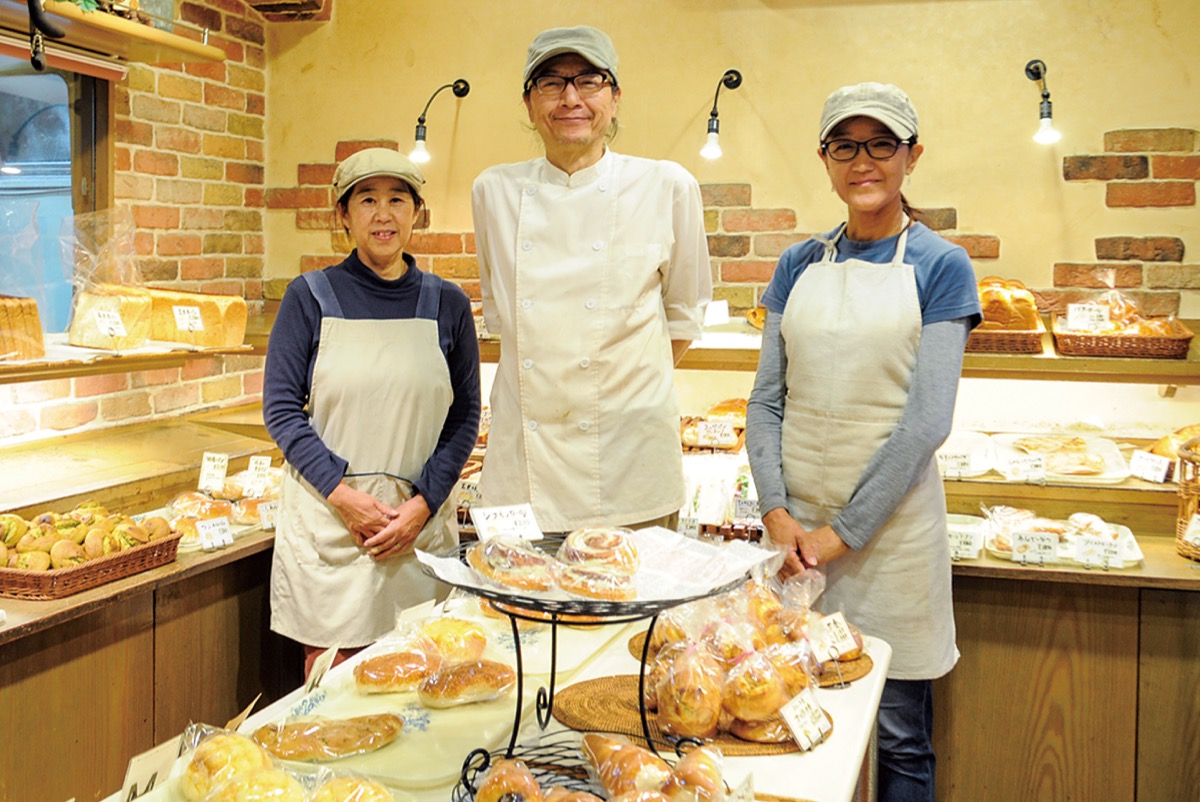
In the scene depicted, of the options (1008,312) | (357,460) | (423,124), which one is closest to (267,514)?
(357,460)

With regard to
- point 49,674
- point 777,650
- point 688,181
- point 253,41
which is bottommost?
point 49,674

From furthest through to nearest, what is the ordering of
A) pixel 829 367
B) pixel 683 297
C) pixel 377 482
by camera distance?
pixel 377 482 → pixel 683 297 → pixel 829 367

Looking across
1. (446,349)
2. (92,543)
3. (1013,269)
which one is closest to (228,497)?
(92,543)

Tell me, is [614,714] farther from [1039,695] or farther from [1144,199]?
[1144,199]

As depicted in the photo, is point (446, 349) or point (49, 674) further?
point (446, 349)

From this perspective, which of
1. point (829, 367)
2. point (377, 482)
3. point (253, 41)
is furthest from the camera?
point (253, 41)

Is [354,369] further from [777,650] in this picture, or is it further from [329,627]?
[777,650]

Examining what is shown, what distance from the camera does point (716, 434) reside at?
11.9 ft

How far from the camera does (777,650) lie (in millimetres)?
1835

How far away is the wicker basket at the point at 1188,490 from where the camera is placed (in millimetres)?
2969

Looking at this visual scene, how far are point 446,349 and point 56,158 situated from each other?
172 centimetres

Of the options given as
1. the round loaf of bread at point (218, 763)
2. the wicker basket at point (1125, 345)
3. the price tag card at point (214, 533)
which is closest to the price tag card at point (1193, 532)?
the wicker basket at point (1125, 345)

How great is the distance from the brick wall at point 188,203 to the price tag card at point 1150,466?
3279 mm

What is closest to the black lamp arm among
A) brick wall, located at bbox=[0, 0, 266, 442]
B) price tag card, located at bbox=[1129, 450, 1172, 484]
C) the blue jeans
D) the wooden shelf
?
brick wall, located at bbox=[0, 0, 266, 442]
